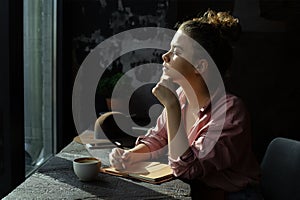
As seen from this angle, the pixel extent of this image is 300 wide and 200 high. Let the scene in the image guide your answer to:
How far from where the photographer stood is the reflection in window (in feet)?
7.69

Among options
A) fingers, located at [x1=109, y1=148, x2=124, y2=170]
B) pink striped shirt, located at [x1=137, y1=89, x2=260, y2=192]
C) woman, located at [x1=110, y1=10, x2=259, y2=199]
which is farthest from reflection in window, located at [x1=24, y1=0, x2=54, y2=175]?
pink striped shirt, located at [x1=137, y1=89, x2=260, y2=192]

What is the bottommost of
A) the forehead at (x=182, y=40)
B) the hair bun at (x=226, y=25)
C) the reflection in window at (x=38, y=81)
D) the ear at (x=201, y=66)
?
the reflection in window at (x=38, y=81)

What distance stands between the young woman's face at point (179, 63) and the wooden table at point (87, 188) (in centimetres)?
31

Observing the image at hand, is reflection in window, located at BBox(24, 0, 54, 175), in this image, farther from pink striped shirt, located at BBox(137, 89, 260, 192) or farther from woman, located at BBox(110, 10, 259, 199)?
pink striped shirt, located at BBox(137, 89, 260, 192)

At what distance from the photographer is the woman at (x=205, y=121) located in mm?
1165

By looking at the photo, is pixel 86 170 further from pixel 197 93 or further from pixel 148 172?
pixel 197 93

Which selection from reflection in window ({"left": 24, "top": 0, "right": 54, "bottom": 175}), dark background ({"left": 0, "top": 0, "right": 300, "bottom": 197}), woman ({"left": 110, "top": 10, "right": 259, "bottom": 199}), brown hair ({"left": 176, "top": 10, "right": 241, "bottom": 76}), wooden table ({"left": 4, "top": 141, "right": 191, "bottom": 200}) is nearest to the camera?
wooden table ({"left": 4, "top": 141, "right": 191, "bottom": 200})

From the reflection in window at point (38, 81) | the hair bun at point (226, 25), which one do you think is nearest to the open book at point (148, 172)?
the hair bun at point (226, 25)

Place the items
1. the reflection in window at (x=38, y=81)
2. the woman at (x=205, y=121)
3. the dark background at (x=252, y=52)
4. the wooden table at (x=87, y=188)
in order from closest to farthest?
the wooden table at (x=87, y=188), the woman at (x=205, y=121), the reflection in window at (x=38, y=81), the dark background at (x=252, y=52)

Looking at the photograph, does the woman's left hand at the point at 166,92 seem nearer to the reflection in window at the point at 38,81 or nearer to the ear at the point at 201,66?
the ear at the point at 201,66

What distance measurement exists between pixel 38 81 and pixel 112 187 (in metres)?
1.62

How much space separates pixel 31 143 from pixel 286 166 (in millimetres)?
1565

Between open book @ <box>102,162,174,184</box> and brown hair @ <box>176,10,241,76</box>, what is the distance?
35cm

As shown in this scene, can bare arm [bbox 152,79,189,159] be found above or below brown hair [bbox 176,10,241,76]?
below
